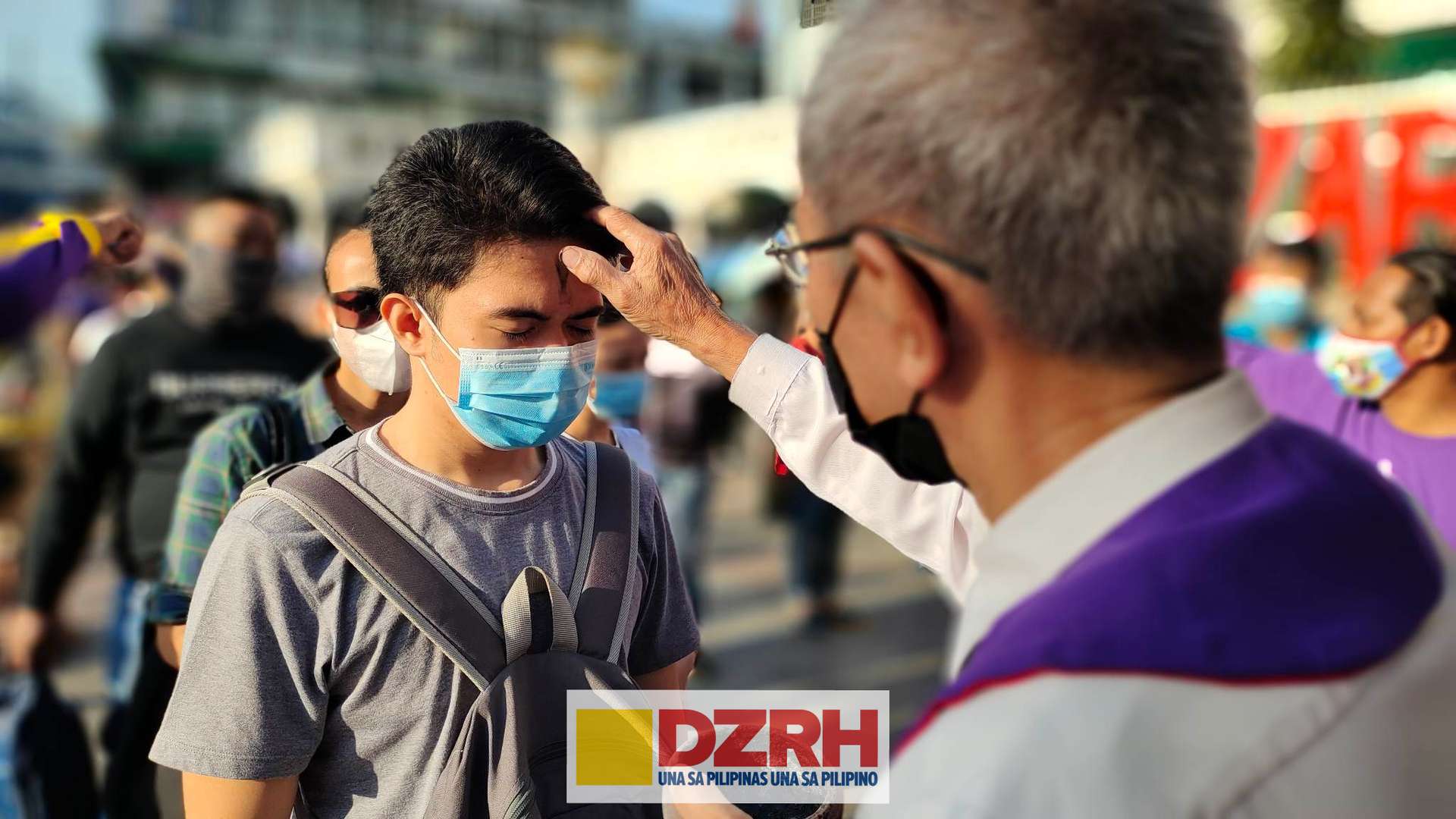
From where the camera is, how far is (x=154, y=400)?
3664 mm

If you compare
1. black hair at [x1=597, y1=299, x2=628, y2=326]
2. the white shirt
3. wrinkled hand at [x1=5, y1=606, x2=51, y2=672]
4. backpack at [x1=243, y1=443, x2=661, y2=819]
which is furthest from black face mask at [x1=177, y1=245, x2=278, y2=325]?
the white shirt

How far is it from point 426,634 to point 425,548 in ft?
0.40

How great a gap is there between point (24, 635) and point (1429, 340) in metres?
4.20

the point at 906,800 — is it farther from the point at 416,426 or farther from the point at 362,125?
the point at 362,125

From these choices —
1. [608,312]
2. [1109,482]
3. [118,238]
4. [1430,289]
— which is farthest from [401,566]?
[1430,289]

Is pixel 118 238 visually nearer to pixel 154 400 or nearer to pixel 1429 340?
pixel 154 400

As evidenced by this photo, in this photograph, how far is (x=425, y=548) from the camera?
1692mm

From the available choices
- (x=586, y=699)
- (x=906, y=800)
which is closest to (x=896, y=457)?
(x=906, y=800)

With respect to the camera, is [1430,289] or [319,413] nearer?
[319,413]

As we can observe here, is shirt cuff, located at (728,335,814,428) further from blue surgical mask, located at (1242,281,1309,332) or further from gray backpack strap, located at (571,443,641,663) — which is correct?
blue surgical mask, located at (1242,281,1309,332)

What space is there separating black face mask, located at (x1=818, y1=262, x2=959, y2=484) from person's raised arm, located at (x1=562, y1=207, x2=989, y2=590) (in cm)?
62

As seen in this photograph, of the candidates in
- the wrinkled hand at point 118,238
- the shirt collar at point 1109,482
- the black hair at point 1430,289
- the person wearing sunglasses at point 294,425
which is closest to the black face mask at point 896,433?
the shirt collar at point 1109,482

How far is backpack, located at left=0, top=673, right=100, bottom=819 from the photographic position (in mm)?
3129

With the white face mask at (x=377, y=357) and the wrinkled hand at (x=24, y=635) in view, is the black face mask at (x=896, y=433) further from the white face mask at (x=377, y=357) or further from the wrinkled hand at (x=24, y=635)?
the wrinkled hand at (x=24, y=635)
